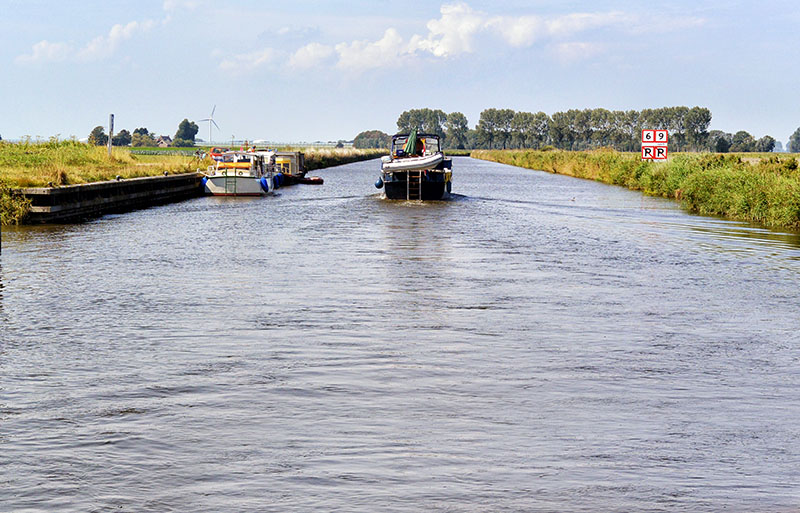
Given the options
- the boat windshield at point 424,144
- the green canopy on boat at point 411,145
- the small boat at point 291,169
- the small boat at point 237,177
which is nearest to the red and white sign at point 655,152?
the boat windshield at point 424,144

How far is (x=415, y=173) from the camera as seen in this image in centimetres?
4484

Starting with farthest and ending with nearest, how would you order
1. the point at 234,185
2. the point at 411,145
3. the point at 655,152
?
the point at 655,152, the point at 234,185, the point at 411,145

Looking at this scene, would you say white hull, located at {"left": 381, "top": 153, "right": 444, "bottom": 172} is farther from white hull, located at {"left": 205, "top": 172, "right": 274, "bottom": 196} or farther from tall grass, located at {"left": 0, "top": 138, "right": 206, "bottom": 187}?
tall grass, located at {"left": 0, "top": 138, "right": 206, "bottom": 187}

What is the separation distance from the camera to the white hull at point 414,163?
142 feet

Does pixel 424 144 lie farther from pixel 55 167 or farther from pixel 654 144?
pixel 654 144

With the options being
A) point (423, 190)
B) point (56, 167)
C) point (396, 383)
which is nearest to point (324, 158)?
point (423, 190)

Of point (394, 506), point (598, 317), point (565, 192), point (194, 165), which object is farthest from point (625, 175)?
point (394, 506)

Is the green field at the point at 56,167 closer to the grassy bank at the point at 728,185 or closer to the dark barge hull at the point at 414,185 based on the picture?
the dark barge hull at the point at 414,185

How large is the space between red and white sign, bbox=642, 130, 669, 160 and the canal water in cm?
3707

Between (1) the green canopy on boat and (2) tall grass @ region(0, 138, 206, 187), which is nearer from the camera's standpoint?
(2) tall grass @ region(0, 138, 206, 187)

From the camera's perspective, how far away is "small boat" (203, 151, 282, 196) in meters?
51.5

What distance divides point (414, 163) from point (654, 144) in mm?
Answer: 23063

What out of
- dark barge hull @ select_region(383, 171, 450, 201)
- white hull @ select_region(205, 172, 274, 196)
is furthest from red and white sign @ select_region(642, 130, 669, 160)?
white hull @ select_region(205, 172, 274, 196)

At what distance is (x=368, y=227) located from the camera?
32.2 m
